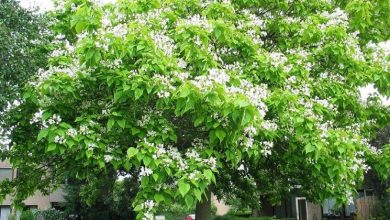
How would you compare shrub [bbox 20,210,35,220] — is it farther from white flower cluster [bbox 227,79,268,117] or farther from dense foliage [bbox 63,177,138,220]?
white flower cluster [bbox 227,79,268,117]

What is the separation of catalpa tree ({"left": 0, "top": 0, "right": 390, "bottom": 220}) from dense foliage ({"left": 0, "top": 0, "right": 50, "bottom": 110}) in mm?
252

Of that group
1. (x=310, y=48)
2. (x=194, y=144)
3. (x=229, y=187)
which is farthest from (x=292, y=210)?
(x=194, y=144)

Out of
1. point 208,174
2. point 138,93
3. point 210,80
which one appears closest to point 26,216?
point 138,93

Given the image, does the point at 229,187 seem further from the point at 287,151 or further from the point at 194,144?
the point at 194,144

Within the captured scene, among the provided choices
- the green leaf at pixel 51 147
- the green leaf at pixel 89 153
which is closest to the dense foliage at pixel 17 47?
the green leaf at pixel 51 147

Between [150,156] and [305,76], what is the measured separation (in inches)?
134

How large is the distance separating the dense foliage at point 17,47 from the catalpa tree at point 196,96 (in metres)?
0.25

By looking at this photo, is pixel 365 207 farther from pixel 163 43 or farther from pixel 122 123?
pixel 122 123

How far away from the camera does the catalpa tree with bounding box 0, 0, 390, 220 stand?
6.74m

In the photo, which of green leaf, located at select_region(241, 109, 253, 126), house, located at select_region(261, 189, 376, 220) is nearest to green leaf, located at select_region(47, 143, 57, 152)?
green leaf, located at select_region(241, 109, 253, 126)

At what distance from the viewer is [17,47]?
→ 7387 mm

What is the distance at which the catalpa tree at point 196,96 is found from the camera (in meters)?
6.74

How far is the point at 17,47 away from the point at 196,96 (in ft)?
10.3

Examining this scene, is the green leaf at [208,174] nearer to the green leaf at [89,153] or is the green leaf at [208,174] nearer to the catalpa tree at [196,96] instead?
the catalpa tree at [196,96]
